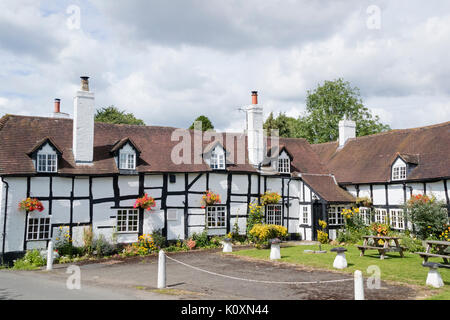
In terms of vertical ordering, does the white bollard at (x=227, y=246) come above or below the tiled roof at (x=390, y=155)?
below

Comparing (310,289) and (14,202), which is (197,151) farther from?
(310,289)

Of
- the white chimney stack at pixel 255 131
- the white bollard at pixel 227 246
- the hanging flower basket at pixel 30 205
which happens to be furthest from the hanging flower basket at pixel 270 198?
the hanging flower basket at pixel 30 205

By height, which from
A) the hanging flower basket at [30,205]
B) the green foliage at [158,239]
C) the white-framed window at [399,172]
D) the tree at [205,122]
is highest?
the tree at [205,122]

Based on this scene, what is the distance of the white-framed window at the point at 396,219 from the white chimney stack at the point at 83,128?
16.1 m

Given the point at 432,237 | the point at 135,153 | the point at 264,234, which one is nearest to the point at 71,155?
the point at 135,153

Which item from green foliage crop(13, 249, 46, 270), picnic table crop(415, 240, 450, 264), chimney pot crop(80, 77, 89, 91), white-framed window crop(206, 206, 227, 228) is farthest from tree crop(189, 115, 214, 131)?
picnic table crop(415, 240, 450, 264)

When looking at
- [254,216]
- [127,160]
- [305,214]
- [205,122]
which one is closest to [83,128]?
[127,160]

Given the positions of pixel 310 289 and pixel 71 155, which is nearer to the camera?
pixel 310 289

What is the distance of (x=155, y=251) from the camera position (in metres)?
19.4

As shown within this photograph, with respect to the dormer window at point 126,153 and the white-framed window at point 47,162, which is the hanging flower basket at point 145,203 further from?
the white-framed window at point 47,162

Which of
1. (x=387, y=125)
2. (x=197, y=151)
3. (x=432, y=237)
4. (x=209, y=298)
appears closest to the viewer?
(x=209, y=298)

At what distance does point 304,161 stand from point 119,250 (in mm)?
13023

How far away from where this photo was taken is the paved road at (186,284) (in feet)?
32.6

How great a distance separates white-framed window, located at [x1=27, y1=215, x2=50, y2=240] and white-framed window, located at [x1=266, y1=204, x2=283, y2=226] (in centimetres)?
1177
